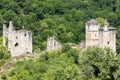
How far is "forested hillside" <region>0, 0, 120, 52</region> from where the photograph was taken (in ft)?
280

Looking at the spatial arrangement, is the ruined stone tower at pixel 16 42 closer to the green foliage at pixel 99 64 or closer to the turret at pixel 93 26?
the turret at pixel 93 26

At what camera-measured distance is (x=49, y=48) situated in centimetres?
6675

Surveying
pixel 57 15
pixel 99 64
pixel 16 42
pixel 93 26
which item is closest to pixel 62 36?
pixel 57 15

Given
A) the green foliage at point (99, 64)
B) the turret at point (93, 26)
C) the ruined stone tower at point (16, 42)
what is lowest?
the green foliage at point (99, 64)

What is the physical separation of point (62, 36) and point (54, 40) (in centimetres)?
1804

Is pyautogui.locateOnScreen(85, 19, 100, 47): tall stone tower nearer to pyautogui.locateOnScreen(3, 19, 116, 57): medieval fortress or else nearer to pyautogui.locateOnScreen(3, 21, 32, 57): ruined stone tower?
pyautogui.locateOnScreen(3, 19, 116, 57): medieval fortress

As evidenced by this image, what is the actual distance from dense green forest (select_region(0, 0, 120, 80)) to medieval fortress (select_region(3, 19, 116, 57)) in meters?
1.06

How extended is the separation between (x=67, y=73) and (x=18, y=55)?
11.1 metres

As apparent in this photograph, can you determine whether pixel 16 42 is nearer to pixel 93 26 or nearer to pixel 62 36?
pixel 93 26

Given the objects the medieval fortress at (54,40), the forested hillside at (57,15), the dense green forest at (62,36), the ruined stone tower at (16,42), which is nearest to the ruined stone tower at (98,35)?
the medieval fortress at (54,40)

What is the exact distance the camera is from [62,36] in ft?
279

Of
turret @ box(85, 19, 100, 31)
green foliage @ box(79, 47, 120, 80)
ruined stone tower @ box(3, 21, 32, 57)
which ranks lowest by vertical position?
green foliage @ box(79, 47, 120, 80)

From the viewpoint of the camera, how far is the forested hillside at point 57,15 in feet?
280

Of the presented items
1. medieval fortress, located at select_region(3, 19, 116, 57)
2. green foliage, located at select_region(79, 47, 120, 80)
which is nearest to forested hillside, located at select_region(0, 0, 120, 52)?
medieval fortress, located at select_region(3, 19, 116, 57)
